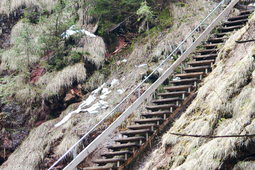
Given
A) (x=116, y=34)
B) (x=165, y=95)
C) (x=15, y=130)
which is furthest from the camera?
(x=116, y=34)

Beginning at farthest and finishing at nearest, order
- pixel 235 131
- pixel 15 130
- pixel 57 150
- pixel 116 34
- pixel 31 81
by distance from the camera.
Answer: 1. pixel 116 34
2. pixel 31 81
3. pixel 15 130
4. pixel 57 150
5. pixel 235 131

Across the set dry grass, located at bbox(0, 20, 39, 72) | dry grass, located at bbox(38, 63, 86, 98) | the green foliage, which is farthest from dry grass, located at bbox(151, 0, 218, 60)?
dry grass, located at bbox(0, 20, 39, 72)

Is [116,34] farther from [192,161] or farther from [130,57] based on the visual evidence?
[192,161]

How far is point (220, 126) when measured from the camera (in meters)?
3.98

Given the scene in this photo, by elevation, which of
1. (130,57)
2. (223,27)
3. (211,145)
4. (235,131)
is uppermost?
(223,27)

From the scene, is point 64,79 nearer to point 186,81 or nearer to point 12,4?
point 186,81

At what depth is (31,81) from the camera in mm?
11344

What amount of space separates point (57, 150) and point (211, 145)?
5982 mm

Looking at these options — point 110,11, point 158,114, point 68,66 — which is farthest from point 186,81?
point 110,11

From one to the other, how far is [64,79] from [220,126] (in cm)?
774

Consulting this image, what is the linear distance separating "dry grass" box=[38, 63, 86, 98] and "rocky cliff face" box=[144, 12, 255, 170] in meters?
6.32

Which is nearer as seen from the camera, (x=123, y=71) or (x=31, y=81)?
(x=123, y=71)

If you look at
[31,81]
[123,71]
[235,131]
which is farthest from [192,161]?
[31,81]

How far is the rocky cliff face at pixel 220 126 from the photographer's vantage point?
325 cm
